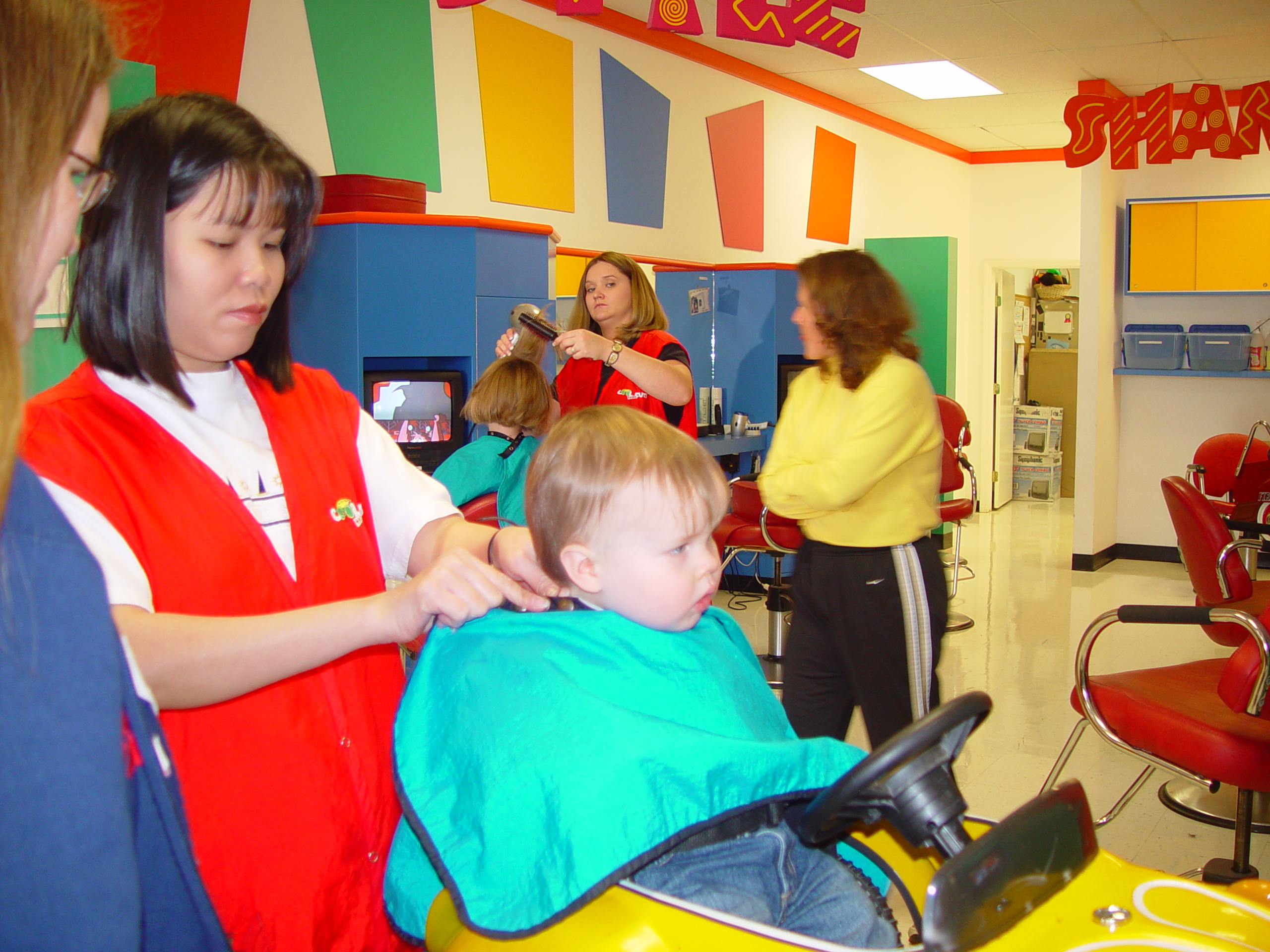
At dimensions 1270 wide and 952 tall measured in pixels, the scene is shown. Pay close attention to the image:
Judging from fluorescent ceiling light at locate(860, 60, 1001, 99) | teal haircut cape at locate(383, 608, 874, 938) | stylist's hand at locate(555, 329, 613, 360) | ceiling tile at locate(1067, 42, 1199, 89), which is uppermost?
fluorescent ceiling light at locate(860, 60, 1001, 99)

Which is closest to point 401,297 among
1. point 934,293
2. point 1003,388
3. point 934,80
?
point 934,293

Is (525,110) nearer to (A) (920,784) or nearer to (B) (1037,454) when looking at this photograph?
(A) (920,784)

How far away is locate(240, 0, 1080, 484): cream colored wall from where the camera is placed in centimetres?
405

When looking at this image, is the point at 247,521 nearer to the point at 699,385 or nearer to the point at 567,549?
the point at 567,549

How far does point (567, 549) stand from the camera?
1323mm

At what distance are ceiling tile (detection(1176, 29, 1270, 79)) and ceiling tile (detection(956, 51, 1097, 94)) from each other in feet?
2.28

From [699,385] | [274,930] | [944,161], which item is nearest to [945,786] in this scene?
[274,930]

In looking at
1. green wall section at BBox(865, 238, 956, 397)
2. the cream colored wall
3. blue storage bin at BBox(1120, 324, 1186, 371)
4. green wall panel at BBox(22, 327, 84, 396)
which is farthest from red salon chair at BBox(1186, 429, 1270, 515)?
green wall panel at BBox(22, 327, 84, 396)

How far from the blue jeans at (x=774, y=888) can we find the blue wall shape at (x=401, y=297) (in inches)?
108

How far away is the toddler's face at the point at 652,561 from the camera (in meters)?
1.29

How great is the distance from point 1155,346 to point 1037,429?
362cm

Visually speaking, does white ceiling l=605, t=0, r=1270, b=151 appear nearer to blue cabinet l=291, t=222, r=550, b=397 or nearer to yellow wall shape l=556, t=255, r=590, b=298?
yellow wall shape l=556, t=255, r=590, b=298

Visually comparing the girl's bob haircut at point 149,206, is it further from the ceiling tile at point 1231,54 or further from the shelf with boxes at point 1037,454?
the shelf with boxes at point 1037,454

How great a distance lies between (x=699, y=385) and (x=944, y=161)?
183 inches
